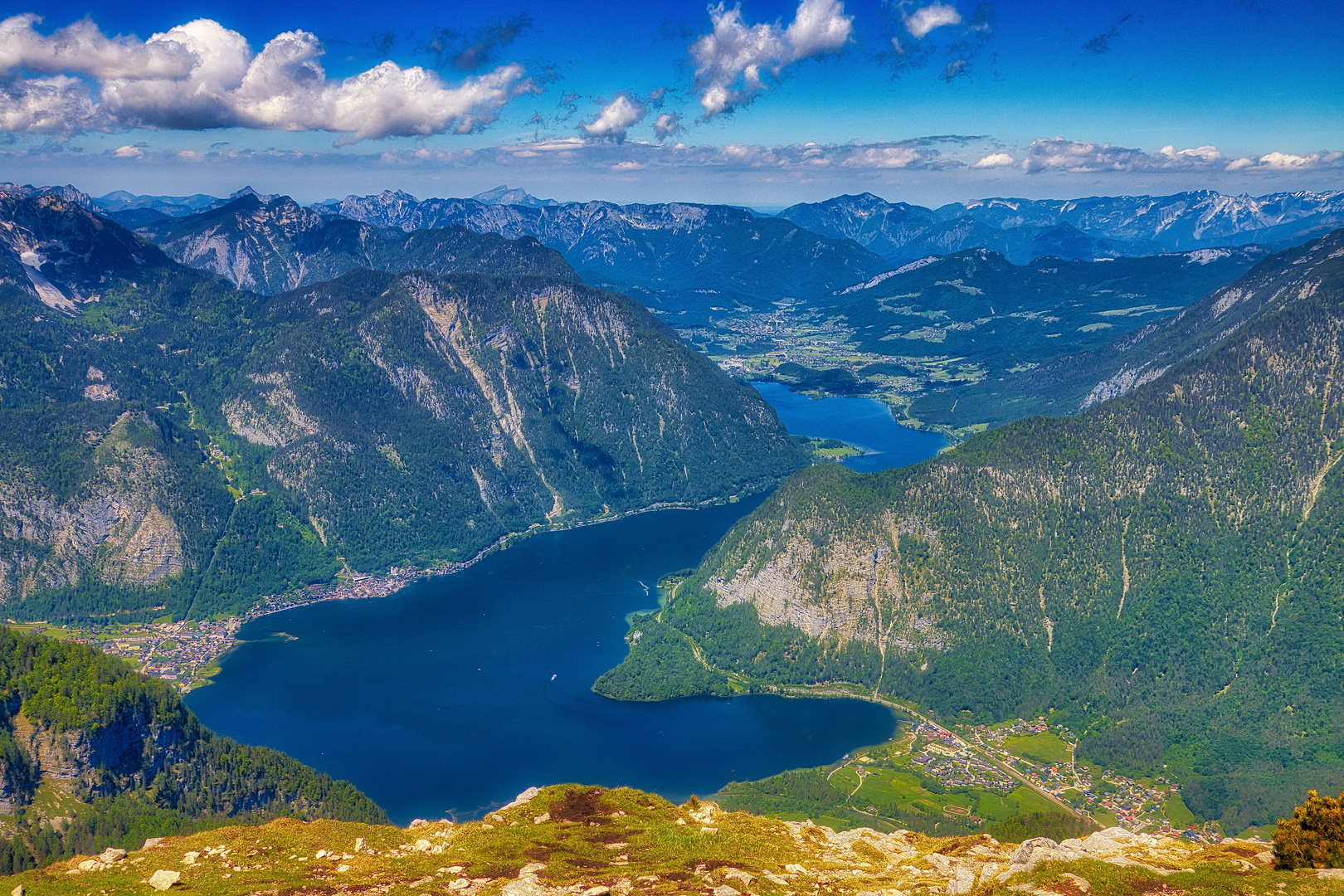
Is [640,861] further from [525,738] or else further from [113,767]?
[525,738]

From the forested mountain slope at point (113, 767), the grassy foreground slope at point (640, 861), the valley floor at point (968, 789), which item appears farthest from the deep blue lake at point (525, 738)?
the grassy foreground slope at point (640, 861)

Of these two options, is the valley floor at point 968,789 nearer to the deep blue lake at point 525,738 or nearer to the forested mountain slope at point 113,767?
the deep blue lake at point 525,738

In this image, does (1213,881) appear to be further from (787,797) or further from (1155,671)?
(1155,671)

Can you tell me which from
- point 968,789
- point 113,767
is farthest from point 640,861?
point 968,789

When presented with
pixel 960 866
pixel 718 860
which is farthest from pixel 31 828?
pixel 960 866

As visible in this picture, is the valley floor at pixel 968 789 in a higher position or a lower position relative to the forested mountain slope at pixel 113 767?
lower

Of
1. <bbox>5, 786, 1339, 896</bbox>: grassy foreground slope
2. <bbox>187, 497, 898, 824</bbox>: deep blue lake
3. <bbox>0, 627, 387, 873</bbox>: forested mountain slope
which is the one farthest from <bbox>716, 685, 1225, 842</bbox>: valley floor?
<bbox>5, 786, 1339, 896</bbox>: grassy foreground slope

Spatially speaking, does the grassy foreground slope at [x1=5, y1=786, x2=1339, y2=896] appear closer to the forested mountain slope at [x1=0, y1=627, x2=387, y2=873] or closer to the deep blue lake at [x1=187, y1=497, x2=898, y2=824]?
the forested mountain slope at [x1=0, y1=627, x2=387, y2=873]
